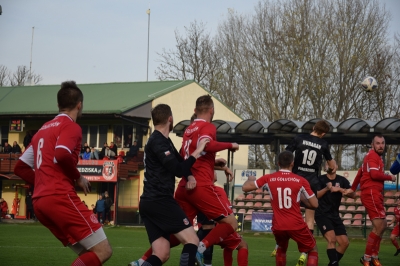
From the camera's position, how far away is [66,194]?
255 inches

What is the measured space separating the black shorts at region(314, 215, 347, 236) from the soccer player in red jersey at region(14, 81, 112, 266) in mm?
5980

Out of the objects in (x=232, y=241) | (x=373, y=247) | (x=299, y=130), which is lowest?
(x=373, y=247)

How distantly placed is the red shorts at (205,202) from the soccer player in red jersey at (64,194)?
7.85 ft

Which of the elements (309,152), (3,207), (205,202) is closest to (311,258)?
(205,202)

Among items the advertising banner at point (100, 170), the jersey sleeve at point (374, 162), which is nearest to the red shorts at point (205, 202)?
the jersey sleeve at point (374, 162)

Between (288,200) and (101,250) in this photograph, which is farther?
(288,200)

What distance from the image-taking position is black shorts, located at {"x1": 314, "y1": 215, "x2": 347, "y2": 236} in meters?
11.7

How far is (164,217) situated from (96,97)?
3745 centimetres

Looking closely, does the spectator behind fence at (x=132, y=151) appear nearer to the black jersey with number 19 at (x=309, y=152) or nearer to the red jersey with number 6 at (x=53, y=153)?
Answer: the black jersey with number 19 at (x=309, y=152)

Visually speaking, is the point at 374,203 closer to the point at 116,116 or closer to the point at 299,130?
the point at 299,130

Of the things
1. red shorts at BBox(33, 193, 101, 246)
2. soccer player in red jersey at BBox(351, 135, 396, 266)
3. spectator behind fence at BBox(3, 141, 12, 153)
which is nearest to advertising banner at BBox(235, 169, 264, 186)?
spectator behind fence at BBox(3, 141, 12, 153)

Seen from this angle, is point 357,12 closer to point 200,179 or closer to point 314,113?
point 314,113

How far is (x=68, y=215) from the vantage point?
21.0ft

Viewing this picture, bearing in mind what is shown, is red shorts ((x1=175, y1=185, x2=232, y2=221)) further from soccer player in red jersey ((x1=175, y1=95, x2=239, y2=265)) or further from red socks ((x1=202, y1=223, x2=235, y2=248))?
red socks ((x1=202, y1=223, x2=235, y2=248))
